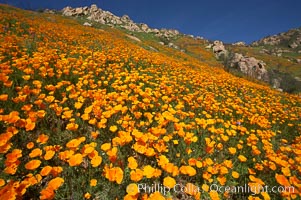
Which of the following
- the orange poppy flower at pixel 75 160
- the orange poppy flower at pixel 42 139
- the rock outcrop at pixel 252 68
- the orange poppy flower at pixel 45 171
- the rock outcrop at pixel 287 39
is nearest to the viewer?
the orange poppy flower at pixel 45 171

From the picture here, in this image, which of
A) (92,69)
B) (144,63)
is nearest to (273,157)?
(92,69)

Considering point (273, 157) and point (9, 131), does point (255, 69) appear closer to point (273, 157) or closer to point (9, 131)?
point (273, 157)

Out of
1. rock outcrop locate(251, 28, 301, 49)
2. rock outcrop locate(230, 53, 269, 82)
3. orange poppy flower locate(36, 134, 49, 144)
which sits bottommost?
orange poppy flower locate(36, 134, 49, 144)

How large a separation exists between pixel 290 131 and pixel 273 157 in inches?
171

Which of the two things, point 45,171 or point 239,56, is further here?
point 239,56

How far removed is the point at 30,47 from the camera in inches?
324

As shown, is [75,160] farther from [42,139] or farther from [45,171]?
[42,139]

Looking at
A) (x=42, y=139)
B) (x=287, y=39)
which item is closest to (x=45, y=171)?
(x=42, y=139)

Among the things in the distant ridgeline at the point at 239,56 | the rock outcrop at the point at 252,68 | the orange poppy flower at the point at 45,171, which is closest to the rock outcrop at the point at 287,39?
the distant ridgeline at the point at 239,56

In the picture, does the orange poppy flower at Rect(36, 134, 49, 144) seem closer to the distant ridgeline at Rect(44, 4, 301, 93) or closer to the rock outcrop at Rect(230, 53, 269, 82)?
the distant ridgeline at Rect(44, 4, 301, 93)

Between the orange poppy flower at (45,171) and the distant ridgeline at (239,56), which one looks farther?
the distant ridgeline at (239,56)

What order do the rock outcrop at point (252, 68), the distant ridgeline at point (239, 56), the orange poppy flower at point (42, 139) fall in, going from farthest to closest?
the distant ridgeline at point (239, 56) → the rock outcrop at point (252, 68) → the orange poppy flower at point (42, 139)

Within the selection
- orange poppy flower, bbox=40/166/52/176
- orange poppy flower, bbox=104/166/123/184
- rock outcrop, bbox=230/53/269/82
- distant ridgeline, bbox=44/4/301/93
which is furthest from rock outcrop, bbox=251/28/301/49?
orange poppy flower, bbox=40/166/52/176

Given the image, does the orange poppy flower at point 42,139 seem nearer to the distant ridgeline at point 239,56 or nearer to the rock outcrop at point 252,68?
the distant ridgeline at point 239,56
